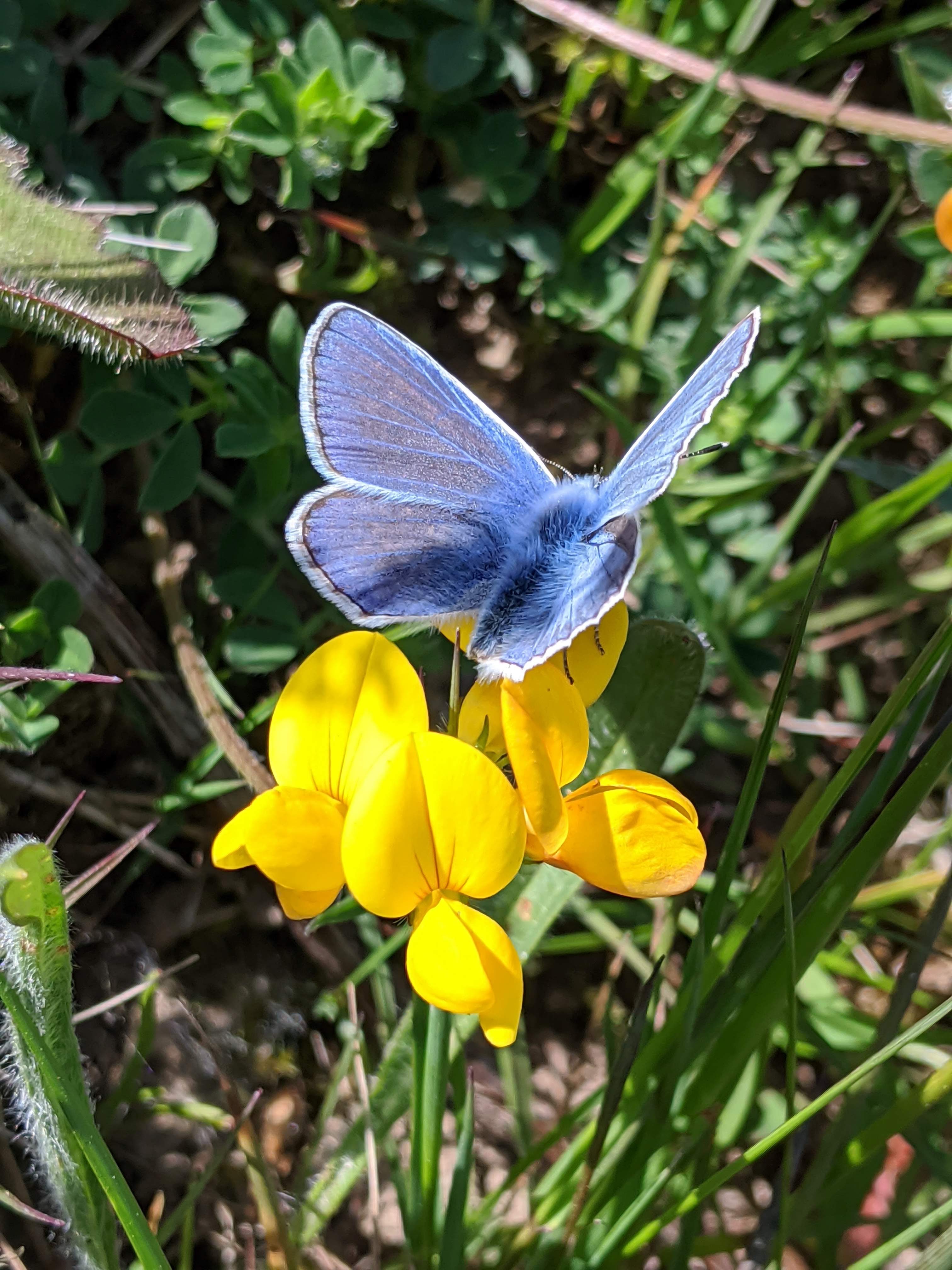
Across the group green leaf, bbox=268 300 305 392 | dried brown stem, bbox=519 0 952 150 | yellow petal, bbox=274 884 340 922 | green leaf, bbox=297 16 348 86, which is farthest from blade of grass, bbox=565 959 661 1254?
dried brown stem, bbox=519 0 952 150

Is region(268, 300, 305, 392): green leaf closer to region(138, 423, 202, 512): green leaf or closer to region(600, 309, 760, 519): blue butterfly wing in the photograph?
region(138, 423, 202, 512): green leaf

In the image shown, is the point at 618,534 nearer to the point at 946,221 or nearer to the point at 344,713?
the point at 344,713

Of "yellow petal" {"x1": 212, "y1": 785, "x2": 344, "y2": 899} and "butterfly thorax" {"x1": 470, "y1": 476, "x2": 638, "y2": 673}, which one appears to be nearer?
"yellow petal" {"x1": 212, "y1": 785, "x2": 344, "y2": 899}

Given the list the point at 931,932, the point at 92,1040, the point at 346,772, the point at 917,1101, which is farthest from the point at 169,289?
the point at 917,1101

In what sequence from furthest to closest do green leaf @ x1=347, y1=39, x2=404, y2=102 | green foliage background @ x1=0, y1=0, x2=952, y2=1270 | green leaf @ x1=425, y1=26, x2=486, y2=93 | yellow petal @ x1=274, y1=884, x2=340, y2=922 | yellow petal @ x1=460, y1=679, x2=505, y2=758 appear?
green leaf @ x1=425, y1=26, x2=486, y2=93
green leaf @ x1=347, y1=39, x2=404, y2=102
green foliage background @ x1=0, y1=0, x2=952, y2=1270
yellow petal @ x1=460, y1=679, x2=505, y2=758
yellow petal @ x1=274, y1=884, x2=340, y2=922

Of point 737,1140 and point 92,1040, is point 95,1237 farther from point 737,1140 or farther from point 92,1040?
point 737,1140
